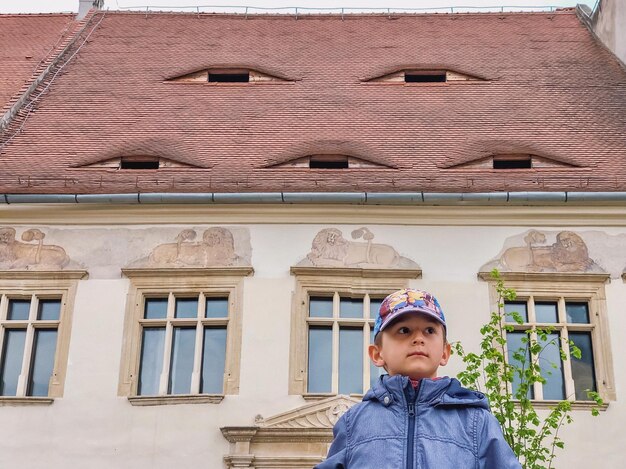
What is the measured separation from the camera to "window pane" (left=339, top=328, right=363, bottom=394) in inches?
468

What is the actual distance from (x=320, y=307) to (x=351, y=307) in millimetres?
377

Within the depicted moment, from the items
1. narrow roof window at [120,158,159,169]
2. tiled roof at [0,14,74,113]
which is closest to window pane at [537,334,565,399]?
narrow roof window at [120,158,159,169]

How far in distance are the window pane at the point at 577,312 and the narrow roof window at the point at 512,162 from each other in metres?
2.19

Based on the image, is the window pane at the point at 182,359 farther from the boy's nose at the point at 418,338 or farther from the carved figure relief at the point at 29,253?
the boy's nose at the point at 418,338

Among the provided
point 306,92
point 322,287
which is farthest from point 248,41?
point 322,287

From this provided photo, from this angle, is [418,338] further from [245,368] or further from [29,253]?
[29,253]

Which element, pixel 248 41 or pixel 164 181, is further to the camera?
pixel 248 41

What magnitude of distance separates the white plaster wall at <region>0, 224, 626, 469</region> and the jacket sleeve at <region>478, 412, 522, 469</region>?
8495mm

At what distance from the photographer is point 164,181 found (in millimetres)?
12969

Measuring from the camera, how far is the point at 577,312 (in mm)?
12273

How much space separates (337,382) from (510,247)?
Result: 108 inches

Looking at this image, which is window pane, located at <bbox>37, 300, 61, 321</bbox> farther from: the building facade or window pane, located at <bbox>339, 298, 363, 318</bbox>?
window pane, located at <bbox>339, 298, 363, 318</bbox>

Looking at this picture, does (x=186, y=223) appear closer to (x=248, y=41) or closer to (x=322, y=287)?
(x=322, y=287)

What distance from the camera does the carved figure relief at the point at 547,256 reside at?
12383 millimetres
